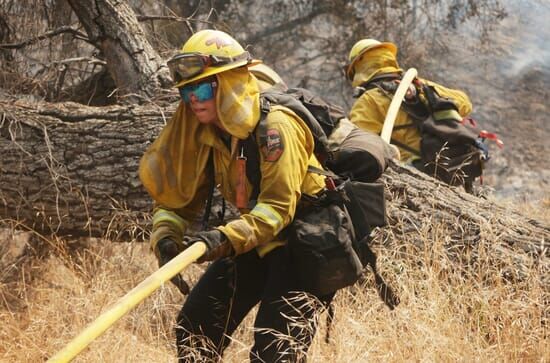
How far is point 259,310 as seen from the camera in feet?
12.4

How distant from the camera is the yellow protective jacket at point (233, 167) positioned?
3580 mm

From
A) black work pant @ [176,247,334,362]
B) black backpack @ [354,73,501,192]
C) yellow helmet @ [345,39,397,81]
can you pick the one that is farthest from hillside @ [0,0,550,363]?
yellow helmet @ [345,39,397,81]

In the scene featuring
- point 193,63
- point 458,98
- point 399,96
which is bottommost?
point 458,98

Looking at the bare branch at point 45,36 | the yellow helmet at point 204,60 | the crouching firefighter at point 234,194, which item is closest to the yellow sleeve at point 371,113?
the bare branch at point 45,36

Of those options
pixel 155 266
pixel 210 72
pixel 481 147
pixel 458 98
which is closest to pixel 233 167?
pixel 210 72

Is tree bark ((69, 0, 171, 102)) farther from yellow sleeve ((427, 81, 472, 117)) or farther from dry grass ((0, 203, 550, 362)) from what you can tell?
yellow sleeve ((427, 81, 472, 117))

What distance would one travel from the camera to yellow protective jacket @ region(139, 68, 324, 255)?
3.58 metres

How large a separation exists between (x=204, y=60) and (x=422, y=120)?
146 inches

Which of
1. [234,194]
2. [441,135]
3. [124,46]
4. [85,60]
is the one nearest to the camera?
[234,194]

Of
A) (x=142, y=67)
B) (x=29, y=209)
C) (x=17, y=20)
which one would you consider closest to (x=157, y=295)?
(x=29, y=209)

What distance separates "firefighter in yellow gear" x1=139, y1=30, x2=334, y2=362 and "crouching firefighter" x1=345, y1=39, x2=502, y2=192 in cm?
317

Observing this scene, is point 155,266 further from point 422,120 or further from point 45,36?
point 422,120

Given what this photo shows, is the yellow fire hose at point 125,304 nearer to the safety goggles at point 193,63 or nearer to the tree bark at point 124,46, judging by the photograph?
the safety goggles at point 193,63

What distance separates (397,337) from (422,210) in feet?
3.93
